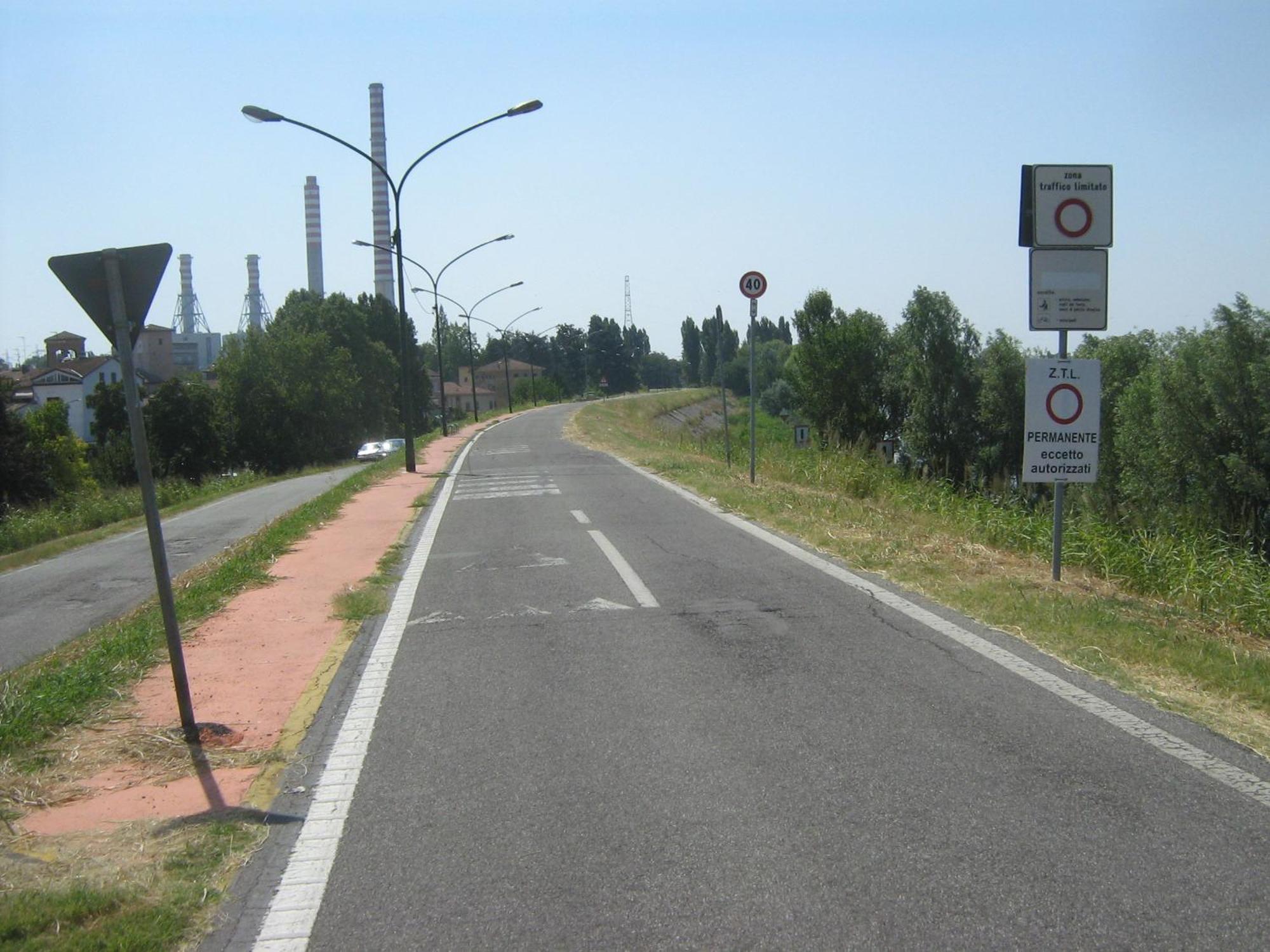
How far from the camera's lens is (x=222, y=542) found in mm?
19844

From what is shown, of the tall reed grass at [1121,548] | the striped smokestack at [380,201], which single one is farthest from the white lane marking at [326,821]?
the striped smokestack at [380,201]

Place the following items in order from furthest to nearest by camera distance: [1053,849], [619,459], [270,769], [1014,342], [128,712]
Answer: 1. [1014,342]
2. [619,459]
3. [128,712]
4. [270,769]
5. [1053,849]

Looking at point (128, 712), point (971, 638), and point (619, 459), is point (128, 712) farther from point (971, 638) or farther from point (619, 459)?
point (619, 459)

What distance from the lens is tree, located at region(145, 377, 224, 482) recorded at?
6956cm

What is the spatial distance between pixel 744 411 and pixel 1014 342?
124 ft

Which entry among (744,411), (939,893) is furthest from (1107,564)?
(744,411)

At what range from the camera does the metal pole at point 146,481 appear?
5.48 meters

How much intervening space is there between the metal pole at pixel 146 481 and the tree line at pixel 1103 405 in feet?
27.4

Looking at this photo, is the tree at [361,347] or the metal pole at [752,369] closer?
the metal pole at [752,369]

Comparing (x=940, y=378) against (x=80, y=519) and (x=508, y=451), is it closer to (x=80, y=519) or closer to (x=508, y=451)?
(x=508, y=451)

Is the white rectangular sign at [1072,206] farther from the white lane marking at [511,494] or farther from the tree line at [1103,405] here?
the white lane marking at [511,494]

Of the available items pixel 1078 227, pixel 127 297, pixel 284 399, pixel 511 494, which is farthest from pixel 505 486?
pixel 284 399

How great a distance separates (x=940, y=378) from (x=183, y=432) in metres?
49.3

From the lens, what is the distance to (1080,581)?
9289mm
